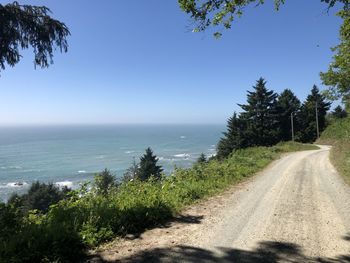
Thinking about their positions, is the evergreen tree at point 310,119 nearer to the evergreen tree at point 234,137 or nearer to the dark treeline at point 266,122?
the dark treeline at point 266,122

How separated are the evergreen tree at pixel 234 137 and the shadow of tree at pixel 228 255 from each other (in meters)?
57.9

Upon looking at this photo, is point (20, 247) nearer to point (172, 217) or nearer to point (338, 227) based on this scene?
point (172, 217)

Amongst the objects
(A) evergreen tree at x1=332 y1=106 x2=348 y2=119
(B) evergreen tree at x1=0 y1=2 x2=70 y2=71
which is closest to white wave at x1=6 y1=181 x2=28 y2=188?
(A) evergreen tree at x1=332 y1=106 x2=348 y2=119

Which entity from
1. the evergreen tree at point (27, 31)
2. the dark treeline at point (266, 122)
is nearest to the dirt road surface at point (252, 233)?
the evergreen tree at point (27, 31)

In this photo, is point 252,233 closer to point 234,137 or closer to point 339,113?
point 234,137

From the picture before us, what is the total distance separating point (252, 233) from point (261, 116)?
60.1 m

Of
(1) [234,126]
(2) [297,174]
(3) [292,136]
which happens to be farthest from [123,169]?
(2) [297,174]

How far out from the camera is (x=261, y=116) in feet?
215

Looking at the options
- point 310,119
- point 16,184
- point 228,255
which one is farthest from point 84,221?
point 16,184

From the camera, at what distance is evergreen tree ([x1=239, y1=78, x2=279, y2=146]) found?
210ft

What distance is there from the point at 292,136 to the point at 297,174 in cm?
4835

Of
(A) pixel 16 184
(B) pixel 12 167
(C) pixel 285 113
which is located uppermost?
(C) pixel 285 113

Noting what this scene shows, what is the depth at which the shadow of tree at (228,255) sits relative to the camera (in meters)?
5.96

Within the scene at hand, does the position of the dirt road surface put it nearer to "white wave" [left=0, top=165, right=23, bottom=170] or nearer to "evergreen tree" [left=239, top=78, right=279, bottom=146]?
"evergreen tree" [left=239, top=78, right=279, bottom=146]
